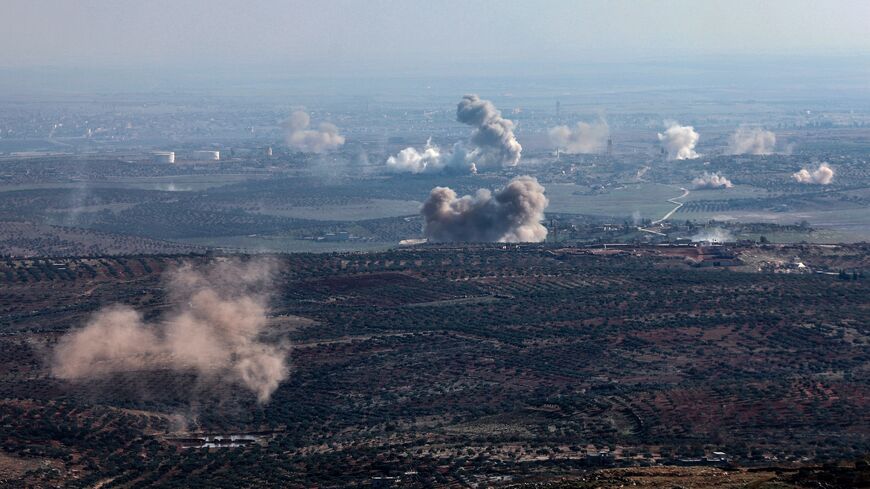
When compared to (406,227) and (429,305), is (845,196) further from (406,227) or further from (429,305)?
(429,305)

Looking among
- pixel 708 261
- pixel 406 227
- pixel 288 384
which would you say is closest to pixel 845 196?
pixel 406 227

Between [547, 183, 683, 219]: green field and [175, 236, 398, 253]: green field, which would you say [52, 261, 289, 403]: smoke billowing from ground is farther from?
[547, 183, 683, 219]: green field

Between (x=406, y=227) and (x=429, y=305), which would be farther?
(x=406, y=227)

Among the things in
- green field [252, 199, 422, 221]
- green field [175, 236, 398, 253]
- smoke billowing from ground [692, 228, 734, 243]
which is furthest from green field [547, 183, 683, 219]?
green field [175, 236, 398, 253]

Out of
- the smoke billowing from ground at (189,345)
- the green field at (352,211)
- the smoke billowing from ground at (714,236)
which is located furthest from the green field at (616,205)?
the smoke billowing from ground at (189,345)

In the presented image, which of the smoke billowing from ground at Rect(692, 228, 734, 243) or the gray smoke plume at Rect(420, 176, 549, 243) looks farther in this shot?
the gray smoke plume at Rect(420, 176, 549, 243)

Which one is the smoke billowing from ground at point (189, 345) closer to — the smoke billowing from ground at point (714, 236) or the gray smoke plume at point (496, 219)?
the gray smoke plume at point (496, 219)
